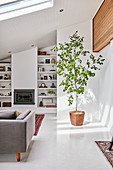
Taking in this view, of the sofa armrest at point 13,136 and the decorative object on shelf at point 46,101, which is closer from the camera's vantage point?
the sofa armrest at point 13,136

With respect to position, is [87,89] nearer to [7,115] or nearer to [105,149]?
[105,149]

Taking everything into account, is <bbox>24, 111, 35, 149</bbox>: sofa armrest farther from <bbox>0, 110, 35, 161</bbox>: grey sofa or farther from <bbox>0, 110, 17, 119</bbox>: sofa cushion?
<bbox>0, 110, 17, 119</bbox>: sofa cushion

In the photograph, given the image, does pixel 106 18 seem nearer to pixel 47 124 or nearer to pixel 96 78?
pixel 96 78

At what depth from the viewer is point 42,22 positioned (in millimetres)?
5453

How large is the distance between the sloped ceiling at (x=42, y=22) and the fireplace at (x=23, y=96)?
6.08ft

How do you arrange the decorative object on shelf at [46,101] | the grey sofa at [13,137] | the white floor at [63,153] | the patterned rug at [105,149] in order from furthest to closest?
the decorative object on shelf at [46,101]
the patterned rug at [105,149]
the grey sofa at [13,137]
the white floor at [63,153]

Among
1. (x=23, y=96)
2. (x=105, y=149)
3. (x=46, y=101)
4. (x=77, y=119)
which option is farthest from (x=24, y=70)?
(x=105, y=149)

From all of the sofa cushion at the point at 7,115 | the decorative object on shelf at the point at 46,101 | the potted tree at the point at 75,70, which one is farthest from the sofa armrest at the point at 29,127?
the decorative object on shelf at the point at 46,101

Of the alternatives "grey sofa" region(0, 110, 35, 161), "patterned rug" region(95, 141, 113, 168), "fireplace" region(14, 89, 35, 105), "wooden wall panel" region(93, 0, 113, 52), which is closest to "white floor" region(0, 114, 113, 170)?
"patterned rug" region(95, 141, 113, 168)

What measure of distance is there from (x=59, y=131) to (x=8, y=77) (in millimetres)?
4237

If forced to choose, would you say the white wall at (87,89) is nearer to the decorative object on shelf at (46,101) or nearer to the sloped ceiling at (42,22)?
the sloped ceiling at (42,22)

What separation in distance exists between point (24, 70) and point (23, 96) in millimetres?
1096

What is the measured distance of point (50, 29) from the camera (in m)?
6.28

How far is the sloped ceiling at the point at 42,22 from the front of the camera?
15.9 ft
